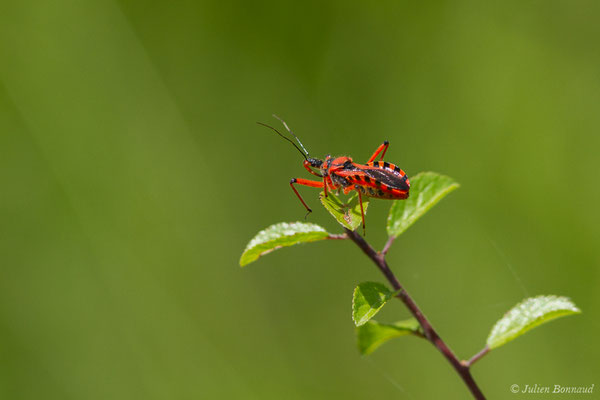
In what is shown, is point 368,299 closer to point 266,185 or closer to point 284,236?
point 284,236

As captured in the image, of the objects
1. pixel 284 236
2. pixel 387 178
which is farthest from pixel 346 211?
pixel 387 178

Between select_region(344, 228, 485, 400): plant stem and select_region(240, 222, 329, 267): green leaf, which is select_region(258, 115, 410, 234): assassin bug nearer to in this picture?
select_region(240, 222, 329, 267): green leaf

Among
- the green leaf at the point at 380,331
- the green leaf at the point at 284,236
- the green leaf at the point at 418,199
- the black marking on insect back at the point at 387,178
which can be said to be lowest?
the green leaf at the point at 380,331

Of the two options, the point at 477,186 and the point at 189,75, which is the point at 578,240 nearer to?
the point at 477,186

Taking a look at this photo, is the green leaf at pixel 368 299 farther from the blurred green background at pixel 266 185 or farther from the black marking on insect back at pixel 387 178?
the blurred green background at pixel 266 185

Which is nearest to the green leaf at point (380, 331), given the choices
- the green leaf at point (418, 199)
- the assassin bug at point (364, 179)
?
the green leaf at point (418, 199)

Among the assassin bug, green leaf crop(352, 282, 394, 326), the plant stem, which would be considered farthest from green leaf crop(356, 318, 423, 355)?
the assassin bug

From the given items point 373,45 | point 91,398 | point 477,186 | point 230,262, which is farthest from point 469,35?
point 91,398
